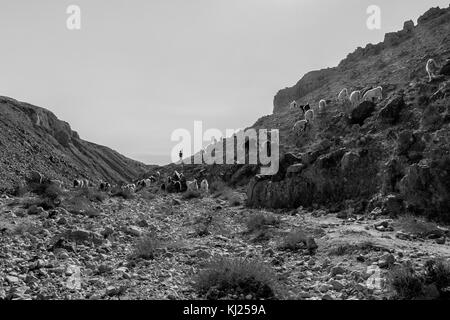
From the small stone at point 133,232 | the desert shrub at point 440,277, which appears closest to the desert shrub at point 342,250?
the desert shrub at point 440,277

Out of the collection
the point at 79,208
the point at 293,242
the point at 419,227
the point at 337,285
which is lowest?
the point at 337,285

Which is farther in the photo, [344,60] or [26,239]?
[344,60]

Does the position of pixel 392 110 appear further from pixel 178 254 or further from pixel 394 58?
pixel 394 58

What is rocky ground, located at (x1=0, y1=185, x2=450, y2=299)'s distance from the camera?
7562 mm

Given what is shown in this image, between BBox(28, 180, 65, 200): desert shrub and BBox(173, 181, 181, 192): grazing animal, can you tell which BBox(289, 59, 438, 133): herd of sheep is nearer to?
BBox(173, 181, 181, 192): grazing animal

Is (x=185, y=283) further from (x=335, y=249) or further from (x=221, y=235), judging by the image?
(x=221, y=235)

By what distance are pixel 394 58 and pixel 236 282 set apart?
32313 millimetres

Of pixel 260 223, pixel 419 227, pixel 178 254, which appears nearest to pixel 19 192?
pixel 260 223

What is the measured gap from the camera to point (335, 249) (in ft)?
33.4

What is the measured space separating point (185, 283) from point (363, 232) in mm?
5958

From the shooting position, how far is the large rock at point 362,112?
2131 centimetres

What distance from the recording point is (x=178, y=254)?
10.5m

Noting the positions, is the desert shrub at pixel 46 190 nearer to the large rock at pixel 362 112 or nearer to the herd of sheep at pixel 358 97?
the large rock at pixel 362 112

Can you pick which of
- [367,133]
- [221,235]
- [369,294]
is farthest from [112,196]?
[369,294]
